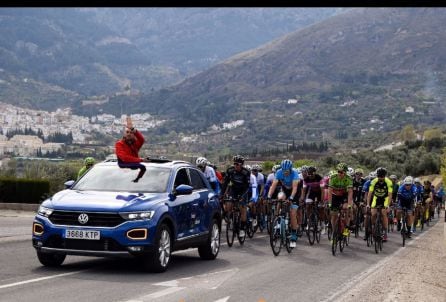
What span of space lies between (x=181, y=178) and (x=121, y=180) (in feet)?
4.04

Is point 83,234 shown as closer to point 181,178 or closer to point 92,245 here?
point 92,245

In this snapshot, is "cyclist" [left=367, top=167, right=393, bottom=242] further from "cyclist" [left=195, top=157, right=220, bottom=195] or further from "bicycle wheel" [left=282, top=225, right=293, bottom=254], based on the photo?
"cyclist" [left=195, top=157, right=220, bottom=195]

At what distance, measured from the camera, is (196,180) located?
15164 millimetres

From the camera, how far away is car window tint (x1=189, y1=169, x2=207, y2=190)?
15.0 meters

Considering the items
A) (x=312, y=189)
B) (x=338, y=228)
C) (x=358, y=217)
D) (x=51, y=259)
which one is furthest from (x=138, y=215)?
(x=358, y=217)

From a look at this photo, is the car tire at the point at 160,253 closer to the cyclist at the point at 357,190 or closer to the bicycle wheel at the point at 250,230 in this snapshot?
the bicycle wheel at the point at 250,230

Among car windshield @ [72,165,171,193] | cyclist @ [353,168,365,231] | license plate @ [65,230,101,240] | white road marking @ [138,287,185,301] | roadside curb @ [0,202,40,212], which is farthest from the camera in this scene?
roadside curb @ [0,202,40,212]

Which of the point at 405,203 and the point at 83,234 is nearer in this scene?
the point at 83,234

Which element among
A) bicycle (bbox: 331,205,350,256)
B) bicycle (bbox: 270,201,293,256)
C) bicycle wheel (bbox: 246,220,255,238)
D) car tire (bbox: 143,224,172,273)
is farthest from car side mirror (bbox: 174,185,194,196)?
bicycle wheel (bbox: 246,220,255,238)

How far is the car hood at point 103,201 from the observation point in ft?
39.9

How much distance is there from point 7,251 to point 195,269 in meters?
4.29

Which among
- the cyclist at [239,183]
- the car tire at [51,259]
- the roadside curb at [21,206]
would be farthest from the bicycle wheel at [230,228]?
the roadside curb at [21,206]

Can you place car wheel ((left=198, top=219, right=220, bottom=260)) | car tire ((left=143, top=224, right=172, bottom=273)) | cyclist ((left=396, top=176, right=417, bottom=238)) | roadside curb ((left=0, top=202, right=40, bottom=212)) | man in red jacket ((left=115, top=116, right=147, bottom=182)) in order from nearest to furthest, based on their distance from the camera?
car tire ((left=143, top=224, right=172, bottom=273)), man in red jacket ((left=115, top=116, right=147, bottom=182)), car wheel ((left=198, top=219, right=220, bottom=260)), cyclist ((left=396, top=176, right=417, bottom=238)), roadside curb ((left=0, top=202, right=40, bottom=212))

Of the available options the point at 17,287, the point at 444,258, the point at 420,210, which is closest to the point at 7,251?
the point at 17,287
